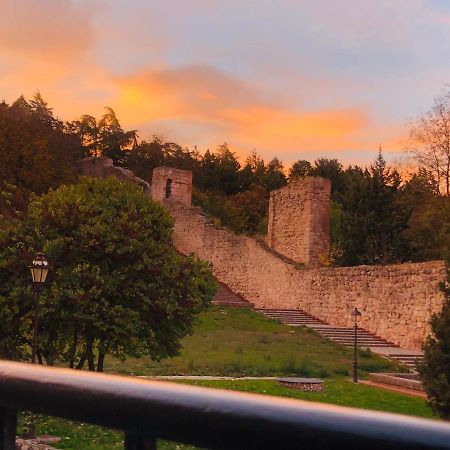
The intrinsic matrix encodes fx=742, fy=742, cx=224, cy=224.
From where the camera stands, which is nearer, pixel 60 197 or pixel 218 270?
pixel 60 197

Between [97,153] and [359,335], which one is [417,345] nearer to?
[359,335]

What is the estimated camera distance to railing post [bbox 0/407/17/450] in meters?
1.23

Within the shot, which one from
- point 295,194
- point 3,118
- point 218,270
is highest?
point 3,118

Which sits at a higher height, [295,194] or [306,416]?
[295,194]

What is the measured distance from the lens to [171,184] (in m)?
45.0

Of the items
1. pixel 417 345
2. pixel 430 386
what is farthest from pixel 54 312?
pixel 417 345

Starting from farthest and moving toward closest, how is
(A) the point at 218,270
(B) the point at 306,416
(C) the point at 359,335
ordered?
(A) the point at 218,270 < (C) the point at 359,335 < (B) the point at 306,416

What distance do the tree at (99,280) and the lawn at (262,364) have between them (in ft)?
4.23

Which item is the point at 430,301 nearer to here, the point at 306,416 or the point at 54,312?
the point at 54,312

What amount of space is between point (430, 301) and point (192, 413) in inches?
938

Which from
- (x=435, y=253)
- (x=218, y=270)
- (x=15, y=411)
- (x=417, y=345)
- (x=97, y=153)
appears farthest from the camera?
(x=97, y=153)

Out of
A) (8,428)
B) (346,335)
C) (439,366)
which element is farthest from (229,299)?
(8,428)

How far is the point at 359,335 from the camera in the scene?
26.0 metres

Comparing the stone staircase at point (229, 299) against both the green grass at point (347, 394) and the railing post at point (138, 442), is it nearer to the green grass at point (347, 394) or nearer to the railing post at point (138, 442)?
the green grass at point (347, 394)
